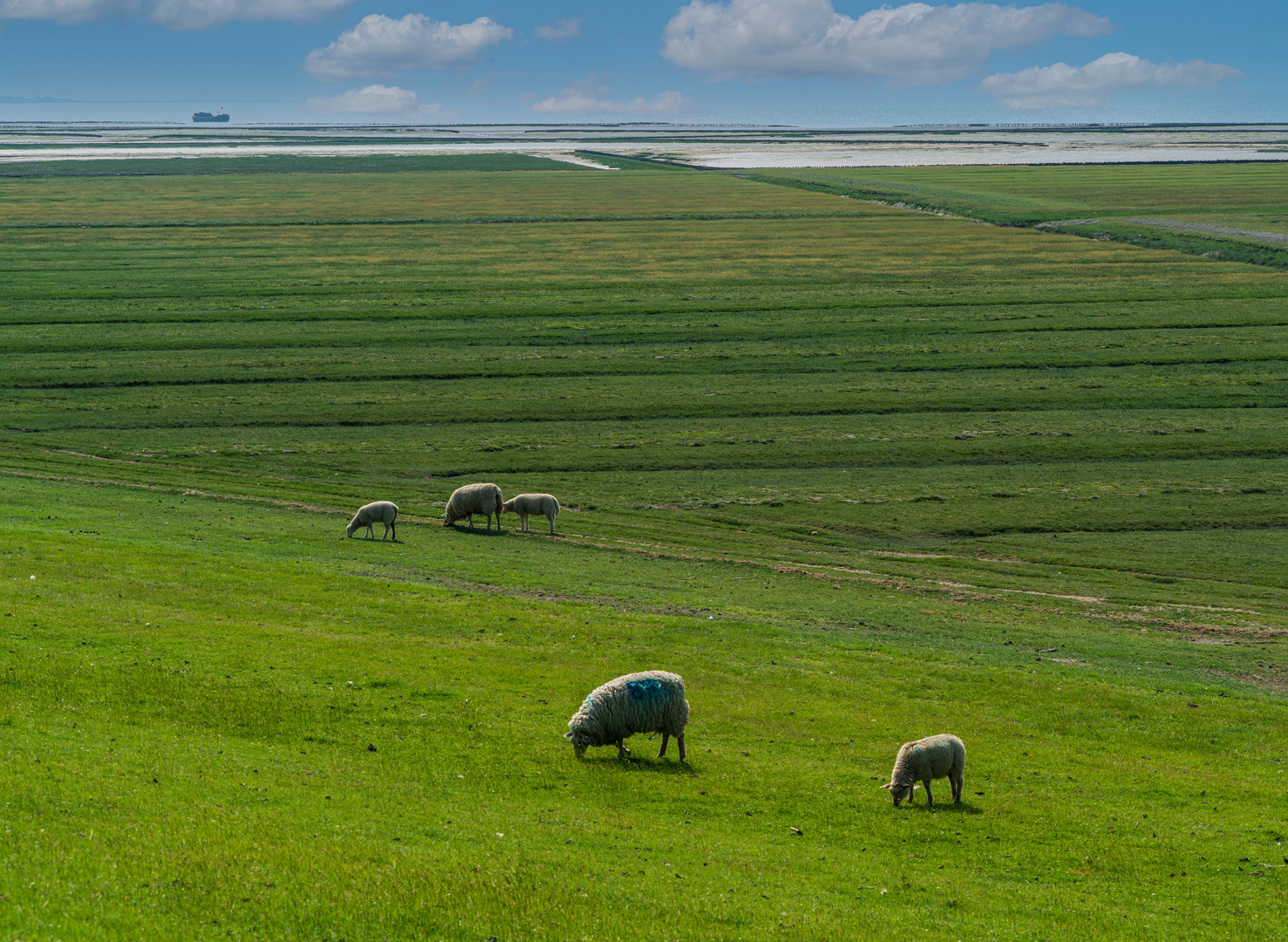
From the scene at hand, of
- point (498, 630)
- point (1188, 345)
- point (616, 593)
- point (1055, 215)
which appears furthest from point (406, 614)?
point (1055, 215)

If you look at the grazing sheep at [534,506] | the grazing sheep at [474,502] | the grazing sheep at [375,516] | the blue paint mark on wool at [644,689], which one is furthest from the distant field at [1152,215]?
the blue paint mark on wool at [644,689]

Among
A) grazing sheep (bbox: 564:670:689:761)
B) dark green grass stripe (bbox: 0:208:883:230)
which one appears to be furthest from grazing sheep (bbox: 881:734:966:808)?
dark green grass stripe (bbox: 0:208:883:230)

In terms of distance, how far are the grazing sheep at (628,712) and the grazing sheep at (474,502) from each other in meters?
25.4

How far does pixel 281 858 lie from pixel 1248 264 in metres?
130

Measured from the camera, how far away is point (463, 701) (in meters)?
24.5

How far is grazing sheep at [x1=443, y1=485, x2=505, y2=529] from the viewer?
153 ft

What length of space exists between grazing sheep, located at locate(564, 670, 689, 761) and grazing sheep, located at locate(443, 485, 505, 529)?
25.4 meters

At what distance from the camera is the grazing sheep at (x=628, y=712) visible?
848 inches

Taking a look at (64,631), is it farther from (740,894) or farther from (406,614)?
(740,894)

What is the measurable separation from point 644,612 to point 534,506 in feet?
45.2

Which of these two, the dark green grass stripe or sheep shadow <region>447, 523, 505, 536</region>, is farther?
the dark green grass stripe

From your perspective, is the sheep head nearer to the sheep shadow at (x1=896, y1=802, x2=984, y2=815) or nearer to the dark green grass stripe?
the sheep shadow at (x1=896, y1=802, x2=984, y2=815)

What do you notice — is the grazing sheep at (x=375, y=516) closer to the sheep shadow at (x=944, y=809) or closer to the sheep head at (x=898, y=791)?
the sheep head at (x=898, y=791)

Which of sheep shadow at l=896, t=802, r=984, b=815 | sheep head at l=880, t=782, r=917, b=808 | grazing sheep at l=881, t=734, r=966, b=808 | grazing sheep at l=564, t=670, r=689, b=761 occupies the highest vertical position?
grazing sheep at l=564, t=670, r=689, b=761
